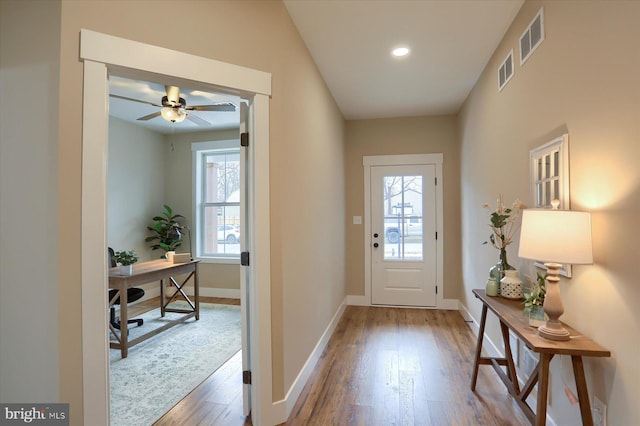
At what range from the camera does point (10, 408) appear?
1.50 metres

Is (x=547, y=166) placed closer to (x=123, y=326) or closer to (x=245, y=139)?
(x=245, y=139)

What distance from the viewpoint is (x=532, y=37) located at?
2.03m

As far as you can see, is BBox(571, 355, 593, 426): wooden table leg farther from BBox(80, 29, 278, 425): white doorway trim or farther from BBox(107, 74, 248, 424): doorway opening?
BBox(107, 74, 248, 424): doorway opening

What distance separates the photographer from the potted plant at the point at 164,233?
5157 millimetres

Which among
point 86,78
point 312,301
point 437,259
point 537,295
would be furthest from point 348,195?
point 86,78

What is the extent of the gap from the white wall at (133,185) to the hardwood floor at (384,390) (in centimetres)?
306

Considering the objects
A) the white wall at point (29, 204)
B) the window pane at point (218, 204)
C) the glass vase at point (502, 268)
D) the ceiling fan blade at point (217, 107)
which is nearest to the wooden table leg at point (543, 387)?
the glass vase at point (502, 268)

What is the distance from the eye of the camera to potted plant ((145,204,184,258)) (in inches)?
203

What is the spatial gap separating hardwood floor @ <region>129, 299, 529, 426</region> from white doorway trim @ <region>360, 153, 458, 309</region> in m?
1.07

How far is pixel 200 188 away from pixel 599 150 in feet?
17.4

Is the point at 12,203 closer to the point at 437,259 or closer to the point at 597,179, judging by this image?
the point at 597,179

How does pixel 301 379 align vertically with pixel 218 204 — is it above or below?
below

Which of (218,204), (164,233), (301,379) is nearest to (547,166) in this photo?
(301,379)

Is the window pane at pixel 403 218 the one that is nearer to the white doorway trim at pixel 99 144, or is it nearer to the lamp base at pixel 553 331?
the lamp base at pixel 553 331
